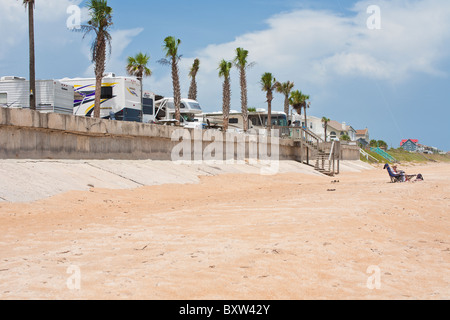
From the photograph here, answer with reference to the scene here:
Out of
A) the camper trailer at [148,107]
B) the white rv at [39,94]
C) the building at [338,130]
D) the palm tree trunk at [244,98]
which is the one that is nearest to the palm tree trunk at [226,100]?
the palm tree trunk at [244,98]

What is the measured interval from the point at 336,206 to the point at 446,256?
346 cm

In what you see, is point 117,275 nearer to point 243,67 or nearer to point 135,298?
point 135,298

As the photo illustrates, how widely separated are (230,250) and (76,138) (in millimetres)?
11677

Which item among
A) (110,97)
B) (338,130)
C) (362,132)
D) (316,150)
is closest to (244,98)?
(316,150)

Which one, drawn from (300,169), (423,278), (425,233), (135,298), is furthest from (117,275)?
(300,169)

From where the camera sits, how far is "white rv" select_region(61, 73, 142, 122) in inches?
1085

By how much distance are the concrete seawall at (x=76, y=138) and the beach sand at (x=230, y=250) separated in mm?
3684

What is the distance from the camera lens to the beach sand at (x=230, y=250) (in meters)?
4.84

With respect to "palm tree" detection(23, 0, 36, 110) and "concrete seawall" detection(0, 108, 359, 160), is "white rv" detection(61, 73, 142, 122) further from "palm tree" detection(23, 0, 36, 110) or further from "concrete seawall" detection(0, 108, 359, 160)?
"concrete seawall" detection(0, 108, 359, 160)

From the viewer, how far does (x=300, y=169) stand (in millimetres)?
30812

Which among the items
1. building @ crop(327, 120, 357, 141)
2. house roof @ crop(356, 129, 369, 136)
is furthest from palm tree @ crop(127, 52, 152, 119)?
house roof @ crop(356, 129, 369, 136)

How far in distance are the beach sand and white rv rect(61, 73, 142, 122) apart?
54.5 ft

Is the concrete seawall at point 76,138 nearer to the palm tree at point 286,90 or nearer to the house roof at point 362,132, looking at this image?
the palm tree at point 286,90

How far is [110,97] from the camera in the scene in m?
27.8
